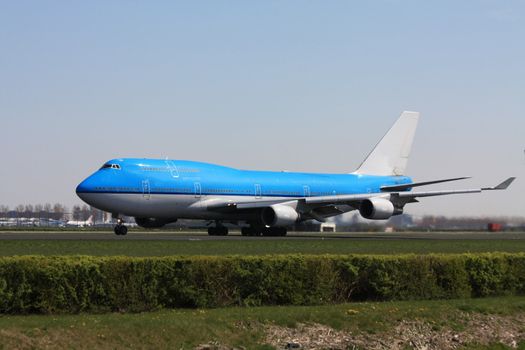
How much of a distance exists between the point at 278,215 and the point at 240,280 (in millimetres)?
36553

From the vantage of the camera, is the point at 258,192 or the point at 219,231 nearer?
the point at 258,192

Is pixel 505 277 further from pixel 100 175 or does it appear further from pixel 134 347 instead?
pixel 100 175

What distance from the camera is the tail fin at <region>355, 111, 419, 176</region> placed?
7162 cm

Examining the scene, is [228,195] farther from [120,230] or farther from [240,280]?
[240,280]

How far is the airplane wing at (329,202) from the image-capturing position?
193ft

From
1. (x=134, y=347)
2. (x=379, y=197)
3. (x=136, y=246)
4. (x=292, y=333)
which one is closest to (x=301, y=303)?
(x=292, y=333)

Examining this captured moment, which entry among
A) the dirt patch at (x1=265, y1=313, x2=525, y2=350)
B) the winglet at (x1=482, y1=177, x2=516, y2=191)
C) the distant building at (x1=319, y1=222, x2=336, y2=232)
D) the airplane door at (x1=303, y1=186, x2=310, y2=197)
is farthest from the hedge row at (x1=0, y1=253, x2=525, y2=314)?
the distant building at (x1=319, y1=222, x2=336, y2=232)

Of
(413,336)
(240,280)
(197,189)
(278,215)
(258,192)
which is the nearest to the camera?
(413,336)

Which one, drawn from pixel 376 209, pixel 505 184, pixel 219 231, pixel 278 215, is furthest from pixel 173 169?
pixel 505 184

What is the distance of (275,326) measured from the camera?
64.1ft

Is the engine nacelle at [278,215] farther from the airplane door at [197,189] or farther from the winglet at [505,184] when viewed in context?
the winglet at [505,184]

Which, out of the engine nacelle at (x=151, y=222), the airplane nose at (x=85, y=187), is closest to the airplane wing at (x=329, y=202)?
the engine nacelle at (x=151, y=222)

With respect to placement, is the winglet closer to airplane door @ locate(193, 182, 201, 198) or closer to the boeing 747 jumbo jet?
the boeing 747 jumbo jet

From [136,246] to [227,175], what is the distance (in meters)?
23.3
